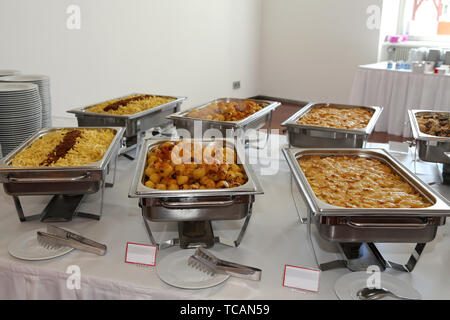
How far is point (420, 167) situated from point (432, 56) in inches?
129

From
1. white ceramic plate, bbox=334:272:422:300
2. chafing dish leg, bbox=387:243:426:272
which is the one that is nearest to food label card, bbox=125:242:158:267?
white ceramic plate, bbox=334:272:422:300

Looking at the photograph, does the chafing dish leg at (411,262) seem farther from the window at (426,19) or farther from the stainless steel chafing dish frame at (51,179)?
the window at (426,19)

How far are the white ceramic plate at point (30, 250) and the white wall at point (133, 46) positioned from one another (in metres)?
2.22

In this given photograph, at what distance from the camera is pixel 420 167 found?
1.80 meters

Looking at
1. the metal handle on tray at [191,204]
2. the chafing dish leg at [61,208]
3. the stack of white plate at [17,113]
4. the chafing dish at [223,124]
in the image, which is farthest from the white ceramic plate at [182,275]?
the stack of white plate at [17,113]

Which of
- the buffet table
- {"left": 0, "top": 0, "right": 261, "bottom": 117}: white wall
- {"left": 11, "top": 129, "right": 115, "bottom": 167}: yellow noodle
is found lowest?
the buffet table

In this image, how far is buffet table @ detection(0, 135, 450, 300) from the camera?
0.97 meters

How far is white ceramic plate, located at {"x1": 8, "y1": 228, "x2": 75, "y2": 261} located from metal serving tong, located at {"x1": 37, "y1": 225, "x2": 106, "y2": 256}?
16mm

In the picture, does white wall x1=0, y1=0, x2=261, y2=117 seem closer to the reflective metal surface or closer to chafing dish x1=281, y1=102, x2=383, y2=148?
the reflective metal surface

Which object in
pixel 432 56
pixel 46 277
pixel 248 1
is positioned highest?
pixel 248 1

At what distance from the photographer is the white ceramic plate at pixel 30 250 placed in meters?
1.07

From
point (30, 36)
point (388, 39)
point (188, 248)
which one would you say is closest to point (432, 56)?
point (388, 39)
